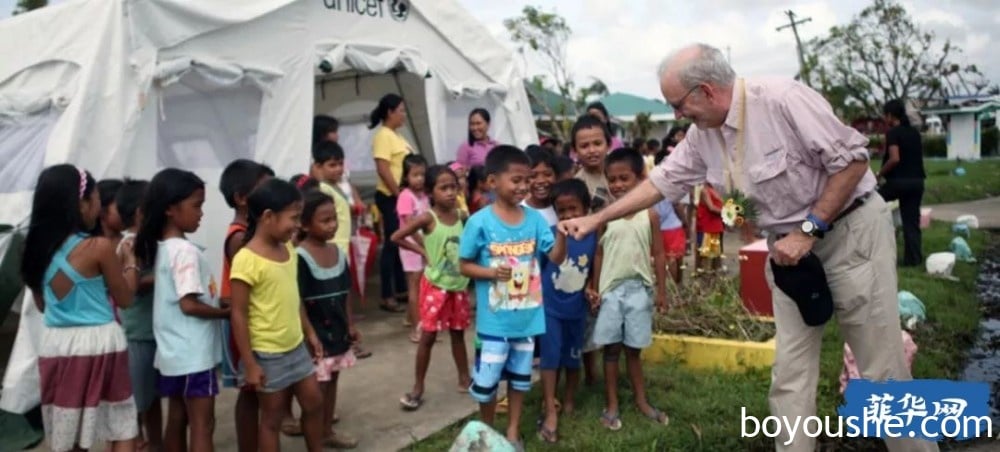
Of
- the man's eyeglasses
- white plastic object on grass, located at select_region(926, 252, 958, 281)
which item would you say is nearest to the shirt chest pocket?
the man's eyeglasses

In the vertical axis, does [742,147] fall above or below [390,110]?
below

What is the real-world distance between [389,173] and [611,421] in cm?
362

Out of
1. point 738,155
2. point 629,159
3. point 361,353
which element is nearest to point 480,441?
point 738,155

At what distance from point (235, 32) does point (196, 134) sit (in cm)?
87

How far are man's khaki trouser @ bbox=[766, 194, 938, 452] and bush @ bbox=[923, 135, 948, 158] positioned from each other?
143ft

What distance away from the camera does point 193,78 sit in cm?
646

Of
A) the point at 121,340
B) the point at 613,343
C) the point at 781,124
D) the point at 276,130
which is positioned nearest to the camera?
the point at 781,124

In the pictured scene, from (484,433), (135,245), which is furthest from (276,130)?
(484,433)

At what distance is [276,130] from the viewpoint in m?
7.05

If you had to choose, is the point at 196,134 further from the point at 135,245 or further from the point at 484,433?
the point at 484,433

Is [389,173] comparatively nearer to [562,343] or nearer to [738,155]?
[562,343]

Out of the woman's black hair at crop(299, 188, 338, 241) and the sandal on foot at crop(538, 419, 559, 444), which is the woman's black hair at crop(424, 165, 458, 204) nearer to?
the woman's black hair at crop(299, 188, 338, 241)

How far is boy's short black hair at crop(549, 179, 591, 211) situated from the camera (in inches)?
169

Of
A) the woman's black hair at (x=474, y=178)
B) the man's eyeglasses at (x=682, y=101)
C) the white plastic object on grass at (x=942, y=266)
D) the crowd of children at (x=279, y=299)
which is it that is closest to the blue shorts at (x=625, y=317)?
the crowd of children at (x=279, y=299)
